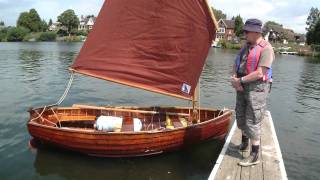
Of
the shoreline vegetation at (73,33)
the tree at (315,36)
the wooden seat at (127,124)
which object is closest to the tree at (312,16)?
the shoreline vegetation at (73,33)

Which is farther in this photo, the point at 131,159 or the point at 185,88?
the point at 185,88

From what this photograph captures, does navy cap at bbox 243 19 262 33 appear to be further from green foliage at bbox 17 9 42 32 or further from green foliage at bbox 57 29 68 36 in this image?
green foliage at bbox 57 29 68 36

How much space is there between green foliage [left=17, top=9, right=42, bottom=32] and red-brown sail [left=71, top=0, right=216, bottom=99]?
428ft

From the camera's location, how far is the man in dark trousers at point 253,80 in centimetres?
827

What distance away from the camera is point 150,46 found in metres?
11.8

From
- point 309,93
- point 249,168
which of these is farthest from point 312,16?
point 249,168

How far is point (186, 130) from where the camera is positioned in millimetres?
11555

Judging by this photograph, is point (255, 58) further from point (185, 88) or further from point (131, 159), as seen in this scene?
point (131, 159)

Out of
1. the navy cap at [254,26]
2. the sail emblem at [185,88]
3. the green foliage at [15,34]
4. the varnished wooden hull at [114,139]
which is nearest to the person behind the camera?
the navy cap at [254,26]

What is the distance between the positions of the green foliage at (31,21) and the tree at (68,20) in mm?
7537

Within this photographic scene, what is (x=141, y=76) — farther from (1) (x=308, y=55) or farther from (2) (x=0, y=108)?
(1) (x=308, y=55)

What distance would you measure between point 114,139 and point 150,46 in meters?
2.89

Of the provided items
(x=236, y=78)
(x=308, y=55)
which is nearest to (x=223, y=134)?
(x=236, y=78)

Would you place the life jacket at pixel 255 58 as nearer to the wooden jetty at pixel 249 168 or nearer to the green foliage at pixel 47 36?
the wooden jetty at pixel 249 168
